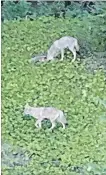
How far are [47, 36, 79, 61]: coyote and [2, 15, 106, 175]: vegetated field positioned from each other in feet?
0.18

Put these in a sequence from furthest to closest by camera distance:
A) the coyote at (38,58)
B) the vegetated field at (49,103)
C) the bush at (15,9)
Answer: the bush at (15,9) → the coyote at (38,58) → the vegetated field at (49,103)

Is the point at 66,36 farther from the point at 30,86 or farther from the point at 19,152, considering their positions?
the point at 19,152

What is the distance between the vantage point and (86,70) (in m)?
4.18

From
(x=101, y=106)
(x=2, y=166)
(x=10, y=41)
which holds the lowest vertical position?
(x=2, y=166)

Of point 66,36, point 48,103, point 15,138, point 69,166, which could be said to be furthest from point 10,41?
point 69,166

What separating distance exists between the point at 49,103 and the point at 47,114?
21cm

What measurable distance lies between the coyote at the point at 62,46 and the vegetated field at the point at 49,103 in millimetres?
54

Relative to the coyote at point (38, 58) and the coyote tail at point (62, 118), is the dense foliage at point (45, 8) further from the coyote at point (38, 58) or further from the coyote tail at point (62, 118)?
the coyote tail at point (62, 118)

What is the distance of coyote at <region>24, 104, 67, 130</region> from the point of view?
368cm

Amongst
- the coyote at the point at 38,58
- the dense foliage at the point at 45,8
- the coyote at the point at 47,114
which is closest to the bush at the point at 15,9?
the dense foliage at the point at 45,8

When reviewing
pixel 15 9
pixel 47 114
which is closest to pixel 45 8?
pixel 15 9

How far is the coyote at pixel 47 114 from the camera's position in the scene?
368cm

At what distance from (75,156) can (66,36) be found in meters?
1.18

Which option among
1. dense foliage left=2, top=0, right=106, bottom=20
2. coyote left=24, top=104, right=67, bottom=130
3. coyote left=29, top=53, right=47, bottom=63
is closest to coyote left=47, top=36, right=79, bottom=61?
coyote left=29, top=53, right=47, bottom=63
